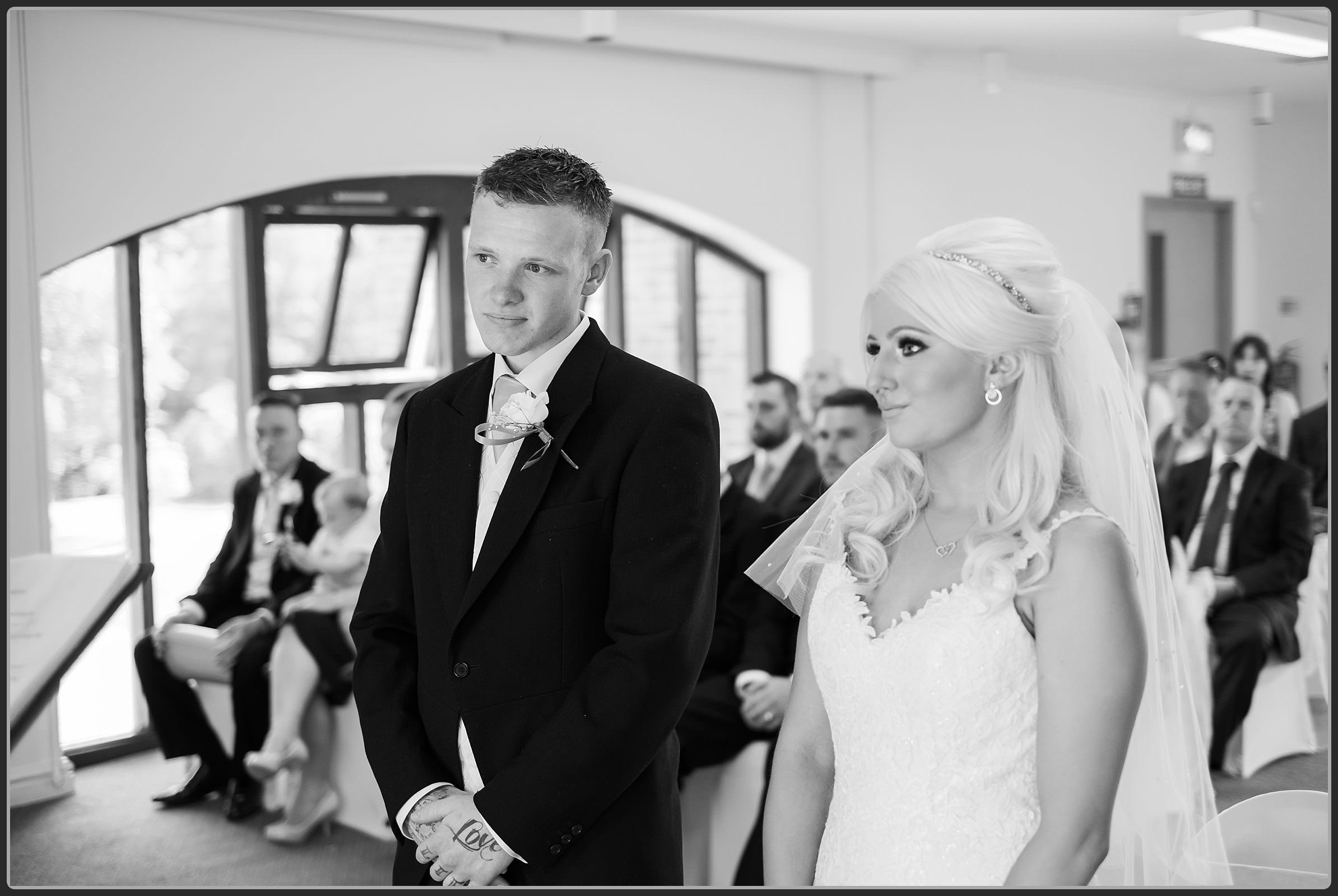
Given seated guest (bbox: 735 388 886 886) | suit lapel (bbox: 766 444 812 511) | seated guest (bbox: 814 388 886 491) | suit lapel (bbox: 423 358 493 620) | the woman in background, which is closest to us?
suit lapel (bbox: 423 358 493 620)

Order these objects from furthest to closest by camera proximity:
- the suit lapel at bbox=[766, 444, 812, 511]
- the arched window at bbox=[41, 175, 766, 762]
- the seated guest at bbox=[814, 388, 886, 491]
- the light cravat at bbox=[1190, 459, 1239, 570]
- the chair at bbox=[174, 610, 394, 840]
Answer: the arched window at bbox=[41, 175, 766, 762], the light cravat at bbox=[1190, 459, 1239, 570], the suit lapel at bbox=[766, 444, 812, 511], the chair at bbox=[174, 610, 394, 840], the seated guest at bbox=[814, 388, 886, 491]

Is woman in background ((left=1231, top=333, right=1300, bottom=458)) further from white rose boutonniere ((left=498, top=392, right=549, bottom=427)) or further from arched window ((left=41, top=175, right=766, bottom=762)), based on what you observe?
white rose boutonniere ((left=498, top=392, right=549, bottom=427))

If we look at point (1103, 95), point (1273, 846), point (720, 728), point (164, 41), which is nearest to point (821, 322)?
point (1103, 95)

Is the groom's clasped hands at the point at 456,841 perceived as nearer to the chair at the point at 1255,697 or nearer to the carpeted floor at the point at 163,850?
the carpeted floor at the point at 163,850

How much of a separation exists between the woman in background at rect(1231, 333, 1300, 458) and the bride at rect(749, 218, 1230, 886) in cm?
650

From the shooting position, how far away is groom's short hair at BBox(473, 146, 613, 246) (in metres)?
1.73

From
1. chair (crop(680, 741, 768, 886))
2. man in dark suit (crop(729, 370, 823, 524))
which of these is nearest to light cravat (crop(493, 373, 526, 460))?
chair (crop(680, 741, 768, 886))

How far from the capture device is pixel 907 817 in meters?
1.70

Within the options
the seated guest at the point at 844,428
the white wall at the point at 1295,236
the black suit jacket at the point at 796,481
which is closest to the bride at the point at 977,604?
the seated guest at the point at 844,428

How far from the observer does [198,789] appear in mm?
5445

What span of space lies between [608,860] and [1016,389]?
82cm

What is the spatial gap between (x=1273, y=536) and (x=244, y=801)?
4384 millimetres

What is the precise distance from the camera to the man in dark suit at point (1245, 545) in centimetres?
546

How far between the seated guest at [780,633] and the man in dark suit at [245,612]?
2.27 m
